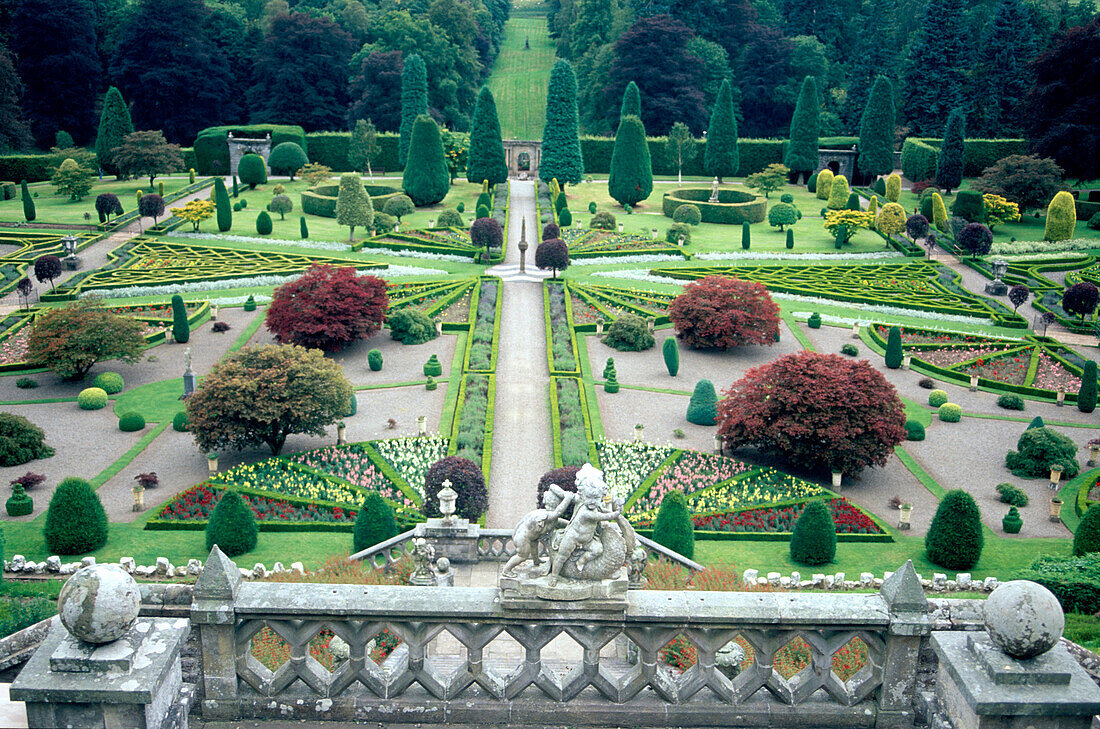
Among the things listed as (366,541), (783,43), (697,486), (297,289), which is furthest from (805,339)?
(783,43)

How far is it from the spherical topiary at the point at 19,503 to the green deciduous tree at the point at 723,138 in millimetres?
66785

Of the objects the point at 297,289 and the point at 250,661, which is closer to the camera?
the point at 250,661

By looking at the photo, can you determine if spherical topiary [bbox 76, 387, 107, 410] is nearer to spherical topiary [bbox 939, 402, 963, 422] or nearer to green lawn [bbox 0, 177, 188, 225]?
spherical topiary [bbox 939, 402, 963, 422]

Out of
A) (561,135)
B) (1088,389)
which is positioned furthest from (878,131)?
(1088,389)

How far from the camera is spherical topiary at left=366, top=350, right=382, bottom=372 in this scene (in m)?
38.4

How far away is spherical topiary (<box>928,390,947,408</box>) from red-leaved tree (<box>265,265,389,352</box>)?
21991 millimetres

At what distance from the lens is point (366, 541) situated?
2386 cm

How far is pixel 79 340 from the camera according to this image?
120ft

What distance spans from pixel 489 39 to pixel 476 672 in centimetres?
12057

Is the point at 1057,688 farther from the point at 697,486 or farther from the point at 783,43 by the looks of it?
the point at 783,43

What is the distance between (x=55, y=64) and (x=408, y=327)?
61263 millimetres

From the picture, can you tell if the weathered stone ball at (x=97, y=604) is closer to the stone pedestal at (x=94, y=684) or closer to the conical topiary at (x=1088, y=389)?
the stone pedestal at (x=94, y=684)

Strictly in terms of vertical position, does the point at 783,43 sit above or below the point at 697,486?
above

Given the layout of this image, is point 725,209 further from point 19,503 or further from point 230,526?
point 19,503
